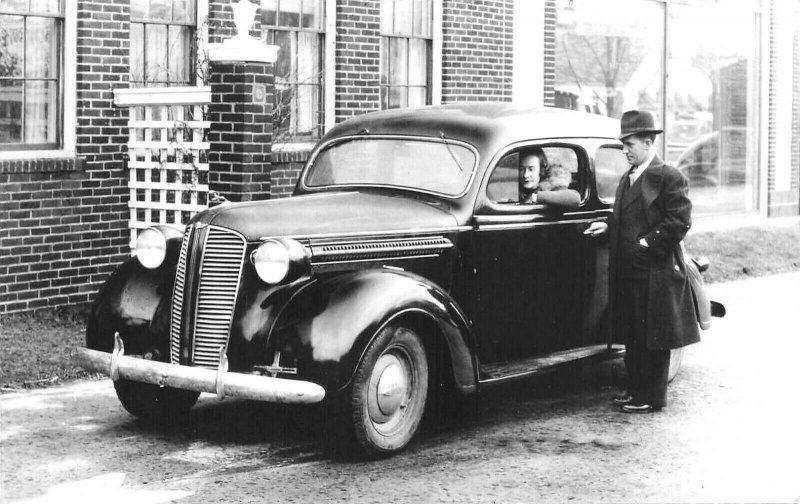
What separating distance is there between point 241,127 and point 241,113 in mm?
113

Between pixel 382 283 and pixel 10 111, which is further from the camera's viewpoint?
pixel 10 111

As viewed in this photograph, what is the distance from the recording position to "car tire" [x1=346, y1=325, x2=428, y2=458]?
6824mm

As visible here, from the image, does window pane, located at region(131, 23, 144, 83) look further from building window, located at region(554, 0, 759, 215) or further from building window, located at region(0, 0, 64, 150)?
building window, located at region(554, 0, 759, 215)

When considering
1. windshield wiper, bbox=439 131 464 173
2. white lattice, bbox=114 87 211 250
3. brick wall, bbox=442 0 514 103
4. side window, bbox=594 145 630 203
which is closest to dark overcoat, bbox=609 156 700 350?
side window, bbox=594 145 630 203

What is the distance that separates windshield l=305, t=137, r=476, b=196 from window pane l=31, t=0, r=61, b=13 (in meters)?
3.89

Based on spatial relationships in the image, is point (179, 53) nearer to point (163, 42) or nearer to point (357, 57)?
point (163, 42)

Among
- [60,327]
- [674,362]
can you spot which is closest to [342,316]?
[674,362]

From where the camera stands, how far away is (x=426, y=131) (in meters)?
8.24

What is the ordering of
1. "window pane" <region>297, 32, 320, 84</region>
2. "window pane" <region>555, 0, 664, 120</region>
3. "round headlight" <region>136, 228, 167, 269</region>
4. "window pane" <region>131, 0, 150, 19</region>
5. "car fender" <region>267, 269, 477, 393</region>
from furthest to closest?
"window pane" <region>555, 0, 664, 120</region>
"window pane" <region>297, 32, 320, 84</region>
"window pane" <region>131, 0, 150, 19</region>
"round headlight" <region>136, 228, 167, 269</region>
"car fender" <region>267, 269, 477, 393</region>

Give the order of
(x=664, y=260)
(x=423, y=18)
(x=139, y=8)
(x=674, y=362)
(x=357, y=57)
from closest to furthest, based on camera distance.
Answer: (x=664, y=260) → (x=674, y=362) → (x=139, y=8) → (x=357, y=57) → (x=423, y=18)

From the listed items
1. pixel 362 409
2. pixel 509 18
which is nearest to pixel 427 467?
pixel 362 409

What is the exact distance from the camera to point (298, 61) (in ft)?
44.9

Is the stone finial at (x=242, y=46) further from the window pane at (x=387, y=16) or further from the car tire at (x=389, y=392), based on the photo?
the car tire at (x=389, y=392)

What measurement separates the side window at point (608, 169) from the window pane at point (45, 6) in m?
5.14
